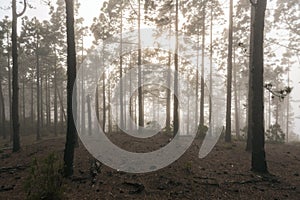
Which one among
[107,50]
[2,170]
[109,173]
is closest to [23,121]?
[107,50]

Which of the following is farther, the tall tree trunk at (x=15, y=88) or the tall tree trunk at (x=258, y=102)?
the tall tree trunk at (x=15, y=88)

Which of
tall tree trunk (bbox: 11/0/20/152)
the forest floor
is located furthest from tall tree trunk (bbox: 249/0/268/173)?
tall tree trunk (bbox: 11/0/20/152)

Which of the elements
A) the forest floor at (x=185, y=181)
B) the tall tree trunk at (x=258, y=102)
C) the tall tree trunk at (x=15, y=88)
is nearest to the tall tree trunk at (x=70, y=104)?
the forest floor at (x=185, y=181)

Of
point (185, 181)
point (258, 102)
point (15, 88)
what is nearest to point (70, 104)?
point (185, 181)

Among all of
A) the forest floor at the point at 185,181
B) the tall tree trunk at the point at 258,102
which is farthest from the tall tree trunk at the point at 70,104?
the tall tree trunk at the point at 258,102

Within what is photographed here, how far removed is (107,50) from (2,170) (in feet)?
69.9

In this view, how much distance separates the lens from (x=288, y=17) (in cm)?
2141

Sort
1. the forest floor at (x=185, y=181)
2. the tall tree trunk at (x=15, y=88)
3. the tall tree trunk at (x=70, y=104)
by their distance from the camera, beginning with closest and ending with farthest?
the forest floor at (x=185, y=181) < the tall tree trunk at (x=70, y=104) < the tall tree trunk at (x=15, y=88)

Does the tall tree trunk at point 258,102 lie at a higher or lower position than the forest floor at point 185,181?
higher

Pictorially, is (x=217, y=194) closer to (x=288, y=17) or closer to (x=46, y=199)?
(x=46, y=199)

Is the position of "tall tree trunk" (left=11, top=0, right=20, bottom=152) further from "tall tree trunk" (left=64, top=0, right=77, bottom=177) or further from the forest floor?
"tall tree trunk" (left=64, top=0, right=77, bottom=177)

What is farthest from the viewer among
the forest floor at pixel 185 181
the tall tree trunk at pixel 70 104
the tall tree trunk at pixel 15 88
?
the tall tree trunk at pixel 15 88

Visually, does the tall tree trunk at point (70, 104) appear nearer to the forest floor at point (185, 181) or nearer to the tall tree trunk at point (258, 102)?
the forest floor at point (185, 181)

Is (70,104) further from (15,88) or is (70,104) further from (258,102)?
(15,88)
